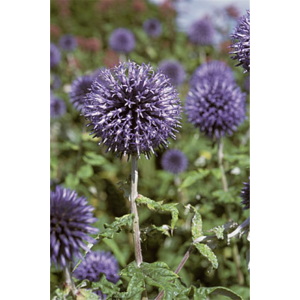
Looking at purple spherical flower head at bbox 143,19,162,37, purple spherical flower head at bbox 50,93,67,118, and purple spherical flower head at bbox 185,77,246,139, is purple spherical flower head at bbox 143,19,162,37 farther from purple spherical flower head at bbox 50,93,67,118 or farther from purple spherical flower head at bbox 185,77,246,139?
purple spherical flower head at bbox 185,77,246,139

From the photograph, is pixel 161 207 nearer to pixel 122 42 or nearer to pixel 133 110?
pixel 133 110

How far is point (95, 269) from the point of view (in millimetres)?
1801

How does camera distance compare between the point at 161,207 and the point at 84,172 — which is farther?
the point at 84,172

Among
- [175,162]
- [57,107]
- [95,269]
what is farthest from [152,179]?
[95,269]

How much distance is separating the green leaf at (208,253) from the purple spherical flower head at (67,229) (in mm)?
381

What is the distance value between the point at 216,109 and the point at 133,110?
1.09 meters

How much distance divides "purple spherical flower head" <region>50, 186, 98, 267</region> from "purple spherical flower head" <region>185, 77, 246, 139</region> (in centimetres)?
114

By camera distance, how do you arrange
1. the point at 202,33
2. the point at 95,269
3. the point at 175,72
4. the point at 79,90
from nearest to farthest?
1. the point at 95,269
2. the point at 79,90
3. the point at 175,72
4. the point at 202,33

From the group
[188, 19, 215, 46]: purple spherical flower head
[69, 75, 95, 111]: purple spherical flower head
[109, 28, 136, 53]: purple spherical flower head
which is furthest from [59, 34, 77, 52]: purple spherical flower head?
[69, 75, 95, 111]: purple spherical flower head
